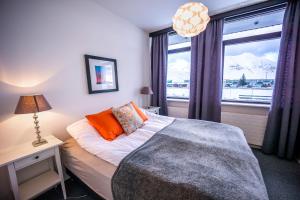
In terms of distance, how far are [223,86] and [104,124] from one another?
8.27ft

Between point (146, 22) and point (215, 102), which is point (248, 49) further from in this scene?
point (146, 22)

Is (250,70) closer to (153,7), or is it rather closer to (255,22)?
(255,22)

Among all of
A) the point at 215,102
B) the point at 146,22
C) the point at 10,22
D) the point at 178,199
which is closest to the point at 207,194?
the point at 178,199

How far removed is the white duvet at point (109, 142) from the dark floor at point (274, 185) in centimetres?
47

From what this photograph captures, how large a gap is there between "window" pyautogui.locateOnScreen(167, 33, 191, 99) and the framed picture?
5.01 feet

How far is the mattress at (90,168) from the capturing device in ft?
3.95

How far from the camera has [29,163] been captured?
1.27 meters

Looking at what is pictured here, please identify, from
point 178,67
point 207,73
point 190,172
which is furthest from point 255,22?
point 190,172

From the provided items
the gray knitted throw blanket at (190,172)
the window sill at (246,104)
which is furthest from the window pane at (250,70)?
the gray knitted throw blanket at (190,172)

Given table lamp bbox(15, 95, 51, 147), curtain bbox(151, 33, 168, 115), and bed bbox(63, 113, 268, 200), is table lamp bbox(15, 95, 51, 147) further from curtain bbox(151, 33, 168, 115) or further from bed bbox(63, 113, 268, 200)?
curtain bbox(151, 33, 168, 115)

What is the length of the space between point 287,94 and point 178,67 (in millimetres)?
2068

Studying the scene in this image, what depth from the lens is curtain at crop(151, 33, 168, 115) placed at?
3174mm

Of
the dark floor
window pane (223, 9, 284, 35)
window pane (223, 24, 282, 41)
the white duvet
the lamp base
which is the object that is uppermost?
window pane (223, 9, 284, 35)

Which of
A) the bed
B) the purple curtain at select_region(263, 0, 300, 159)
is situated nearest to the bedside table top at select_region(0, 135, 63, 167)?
the bed
